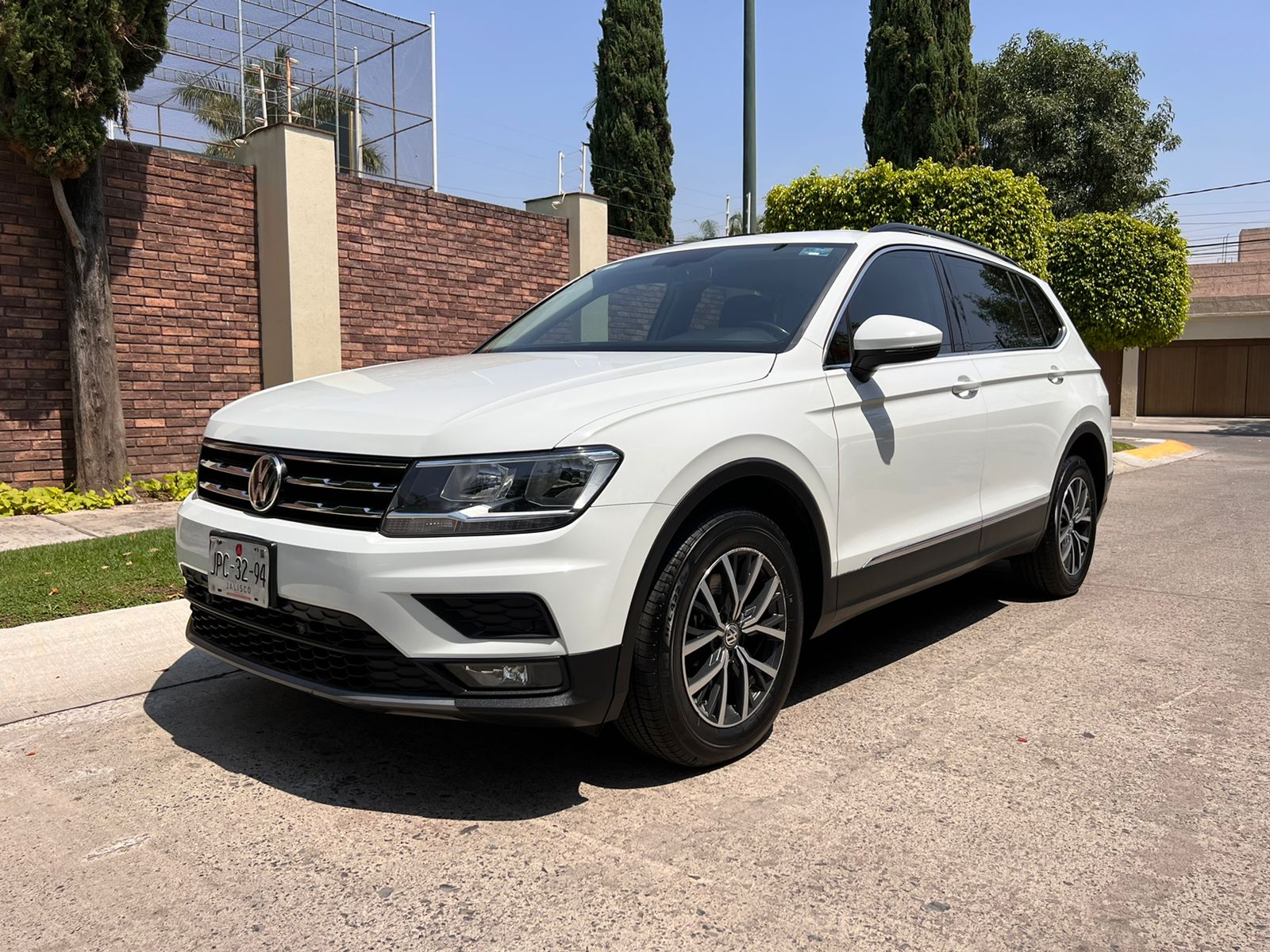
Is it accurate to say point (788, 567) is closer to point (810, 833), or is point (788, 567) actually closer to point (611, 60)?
point (810, 833)

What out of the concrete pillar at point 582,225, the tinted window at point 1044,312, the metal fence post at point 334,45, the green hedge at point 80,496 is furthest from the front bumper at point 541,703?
the metal fence post at point 334,45

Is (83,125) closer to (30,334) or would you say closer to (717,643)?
(30,334)

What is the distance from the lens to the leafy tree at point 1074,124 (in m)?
28.5

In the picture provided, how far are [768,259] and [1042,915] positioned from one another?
→ 2.68m

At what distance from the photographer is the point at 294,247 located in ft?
→ 30.1

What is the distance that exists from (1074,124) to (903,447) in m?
28.8

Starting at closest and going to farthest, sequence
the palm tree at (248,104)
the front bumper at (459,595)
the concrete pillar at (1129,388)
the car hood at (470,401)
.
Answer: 1. the front bumper at (459,595)
2. the car hood at (470,401)
3. the palm tree at (248,104)
4. the concrete pillar at (1129,388)

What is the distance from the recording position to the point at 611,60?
19391 mm

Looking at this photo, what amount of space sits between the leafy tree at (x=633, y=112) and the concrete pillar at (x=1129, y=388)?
15319 mm

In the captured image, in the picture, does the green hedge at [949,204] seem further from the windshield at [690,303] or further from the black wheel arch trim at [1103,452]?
the windshield at [690,303]

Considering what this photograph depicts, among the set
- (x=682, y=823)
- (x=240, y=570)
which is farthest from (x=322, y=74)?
(x=682, y=823)

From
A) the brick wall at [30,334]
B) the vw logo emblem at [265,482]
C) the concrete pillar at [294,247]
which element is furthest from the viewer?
the concrete pillar at [294,247]

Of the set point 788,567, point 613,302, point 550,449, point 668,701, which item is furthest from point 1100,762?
point 613,302

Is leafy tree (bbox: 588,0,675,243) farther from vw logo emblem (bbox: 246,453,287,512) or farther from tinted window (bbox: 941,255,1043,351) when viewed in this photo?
vw logo emblem (bbox: 246,453,287,512)
